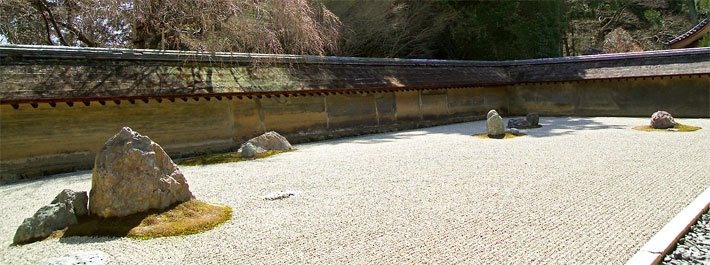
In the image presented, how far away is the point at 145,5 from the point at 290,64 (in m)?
3.82

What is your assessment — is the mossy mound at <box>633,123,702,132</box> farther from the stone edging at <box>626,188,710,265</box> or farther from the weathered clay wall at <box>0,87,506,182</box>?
the stone edging at <box>626,188,710,265</box>

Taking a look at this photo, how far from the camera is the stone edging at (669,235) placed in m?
3.39

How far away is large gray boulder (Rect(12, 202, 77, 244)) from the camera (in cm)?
429

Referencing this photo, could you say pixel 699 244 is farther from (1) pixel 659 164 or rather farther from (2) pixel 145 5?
(2) pixel 145 5

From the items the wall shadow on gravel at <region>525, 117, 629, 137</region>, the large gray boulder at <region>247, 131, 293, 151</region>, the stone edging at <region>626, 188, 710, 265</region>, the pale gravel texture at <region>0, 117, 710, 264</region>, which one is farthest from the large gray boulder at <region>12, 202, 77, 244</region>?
the wall shadow on gravel at <region>525, 117, 629, 137</region>

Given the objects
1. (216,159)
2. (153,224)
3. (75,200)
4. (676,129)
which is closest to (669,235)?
(153,224)

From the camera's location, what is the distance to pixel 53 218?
4.47m

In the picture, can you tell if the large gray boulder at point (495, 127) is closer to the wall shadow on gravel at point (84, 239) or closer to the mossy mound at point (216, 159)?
the mossy mound at point (216, 159)

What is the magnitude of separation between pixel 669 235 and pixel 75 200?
5496 millimetres

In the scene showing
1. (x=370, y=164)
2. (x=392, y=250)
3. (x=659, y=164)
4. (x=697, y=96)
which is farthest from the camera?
(x=697, y=96)

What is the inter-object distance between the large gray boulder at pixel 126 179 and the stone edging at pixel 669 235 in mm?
4303

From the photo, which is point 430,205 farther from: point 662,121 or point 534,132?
point 662,121

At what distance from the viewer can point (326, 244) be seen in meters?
3.98

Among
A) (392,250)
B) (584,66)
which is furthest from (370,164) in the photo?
(584,66)
